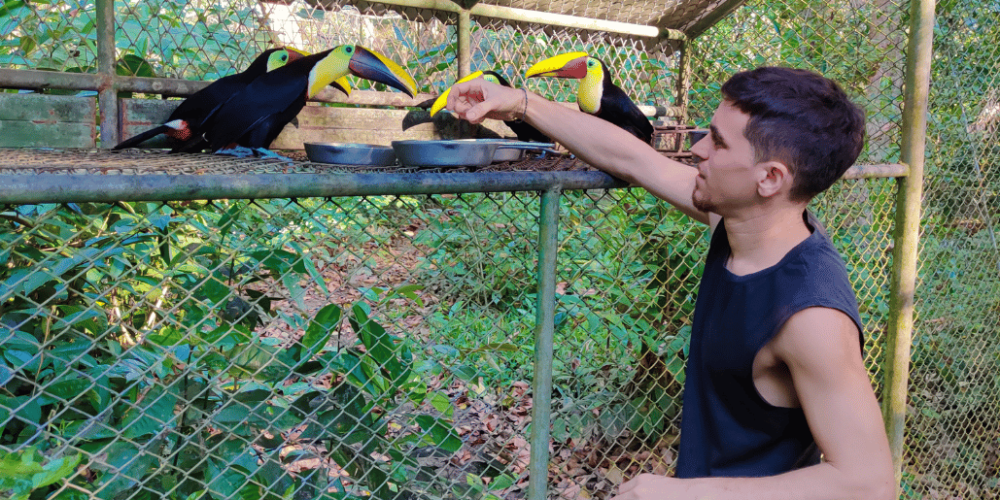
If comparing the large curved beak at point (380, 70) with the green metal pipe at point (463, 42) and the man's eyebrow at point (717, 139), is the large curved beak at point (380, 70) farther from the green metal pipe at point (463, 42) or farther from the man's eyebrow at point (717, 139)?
the man's eyebrow at point (717, 139)

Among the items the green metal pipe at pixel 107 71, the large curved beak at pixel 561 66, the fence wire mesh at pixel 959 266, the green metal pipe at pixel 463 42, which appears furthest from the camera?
the large curved beak at pixel 561 66

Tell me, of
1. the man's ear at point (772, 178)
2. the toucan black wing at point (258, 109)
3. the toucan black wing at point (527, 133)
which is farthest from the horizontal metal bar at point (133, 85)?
the man's ear at point (772, 178)

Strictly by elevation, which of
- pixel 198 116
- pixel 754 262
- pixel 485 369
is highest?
pixel 198 116

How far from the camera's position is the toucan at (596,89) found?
3.14m

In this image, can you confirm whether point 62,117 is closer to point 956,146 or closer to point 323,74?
point 323,74

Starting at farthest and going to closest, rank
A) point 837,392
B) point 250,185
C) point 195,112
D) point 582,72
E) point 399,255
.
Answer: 1. point 582,72
2. point 195,112
3. point 399,255
4. point 250,185
5. point 837,392

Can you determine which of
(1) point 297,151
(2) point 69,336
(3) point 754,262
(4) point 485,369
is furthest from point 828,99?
(4) point 485,369

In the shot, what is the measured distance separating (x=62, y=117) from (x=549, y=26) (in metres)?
1.96

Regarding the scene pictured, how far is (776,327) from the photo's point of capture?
4.21ft

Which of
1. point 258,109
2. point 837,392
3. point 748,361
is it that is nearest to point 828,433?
point 837,392

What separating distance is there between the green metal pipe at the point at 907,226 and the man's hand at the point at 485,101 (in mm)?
1485

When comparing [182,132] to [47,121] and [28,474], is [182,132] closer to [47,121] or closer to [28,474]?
[47,121]

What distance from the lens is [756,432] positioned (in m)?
1.41

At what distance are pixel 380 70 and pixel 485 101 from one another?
106cm
